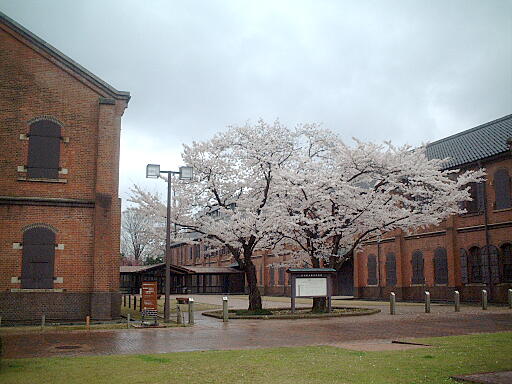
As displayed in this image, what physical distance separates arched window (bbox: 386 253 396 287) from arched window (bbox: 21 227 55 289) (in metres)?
25.5

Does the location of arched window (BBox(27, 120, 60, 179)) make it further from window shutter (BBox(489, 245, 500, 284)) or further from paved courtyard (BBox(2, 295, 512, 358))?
window shutter (BBox(489, 245, 500, 284))

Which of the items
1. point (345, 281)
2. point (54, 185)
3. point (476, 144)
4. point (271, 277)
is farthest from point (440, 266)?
point (271, 277)

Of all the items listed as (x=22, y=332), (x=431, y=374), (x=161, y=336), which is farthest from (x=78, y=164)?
(x=431, y=374)

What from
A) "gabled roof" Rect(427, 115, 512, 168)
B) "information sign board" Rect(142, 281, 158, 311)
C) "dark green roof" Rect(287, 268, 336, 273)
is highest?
"gabled roof" Rect(427, 115, 512, 168)

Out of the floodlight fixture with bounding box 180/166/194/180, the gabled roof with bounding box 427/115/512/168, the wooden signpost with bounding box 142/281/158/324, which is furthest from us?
the gabled roof with bounding box 427/115/512/168

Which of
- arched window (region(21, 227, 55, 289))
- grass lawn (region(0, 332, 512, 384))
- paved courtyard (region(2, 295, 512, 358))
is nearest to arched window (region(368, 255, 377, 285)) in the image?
paved courtyard (region(2, 295, 512, 358))

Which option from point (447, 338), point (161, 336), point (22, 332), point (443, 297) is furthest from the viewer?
point (443, 297)

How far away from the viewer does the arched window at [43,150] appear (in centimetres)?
2225

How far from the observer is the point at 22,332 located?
58.3 ft

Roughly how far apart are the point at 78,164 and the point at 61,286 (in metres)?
4.91

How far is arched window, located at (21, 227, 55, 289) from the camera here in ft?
70.5

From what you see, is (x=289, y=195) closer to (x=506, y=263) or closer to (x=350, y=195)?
(x=350, y=195)

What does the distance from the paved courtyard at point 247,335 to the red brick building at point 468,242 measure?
1004cm

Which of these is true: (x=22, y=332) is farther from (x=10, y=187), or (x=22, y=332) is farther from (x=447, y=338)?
(x=447, y=338)
